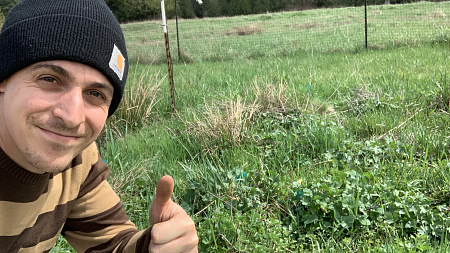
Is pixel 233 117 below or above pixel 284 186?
above

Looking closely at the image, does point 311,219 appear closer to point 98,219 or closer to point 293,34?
point 98,219

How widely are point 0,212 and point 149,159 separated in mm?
1592

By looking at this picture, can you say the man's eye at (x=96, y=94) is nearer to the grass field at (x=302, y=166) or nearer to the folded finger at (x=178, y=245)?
the folded finger at (x=178, y=245)

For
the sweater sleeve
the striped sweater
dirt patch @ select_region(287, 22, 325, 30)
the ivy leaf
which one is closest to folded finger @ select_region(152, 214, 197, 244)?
the striped sweater

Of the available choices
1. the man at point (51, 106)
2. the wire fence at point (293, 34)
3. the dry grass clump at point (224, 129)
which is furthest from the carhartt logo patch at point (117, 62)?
the wire fence at point (293, 34)

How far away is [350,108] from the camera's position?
140 inches

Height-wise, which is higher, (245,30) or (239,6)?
(239,6)

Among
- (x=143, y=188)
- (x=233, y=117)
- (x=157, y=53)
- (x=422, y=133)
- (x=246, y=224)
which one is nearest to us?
(x=246, y=224)

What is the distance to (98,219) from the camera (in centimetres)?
144

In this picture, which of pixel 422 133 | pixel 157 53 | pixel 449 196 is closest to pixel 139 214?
pixel 449 196

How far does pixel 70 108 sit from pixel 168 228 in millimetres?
474

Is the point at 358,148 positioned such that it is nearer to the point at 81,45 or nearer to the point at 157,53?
the point at 81,45

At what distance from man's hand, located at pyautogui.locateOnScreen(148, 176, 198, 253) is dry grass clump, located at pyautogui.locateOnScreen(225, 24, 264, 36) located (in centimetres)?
1352

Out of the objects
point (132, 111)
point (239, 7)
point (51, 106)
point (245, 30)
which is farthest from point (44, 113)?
point (239, 7)
